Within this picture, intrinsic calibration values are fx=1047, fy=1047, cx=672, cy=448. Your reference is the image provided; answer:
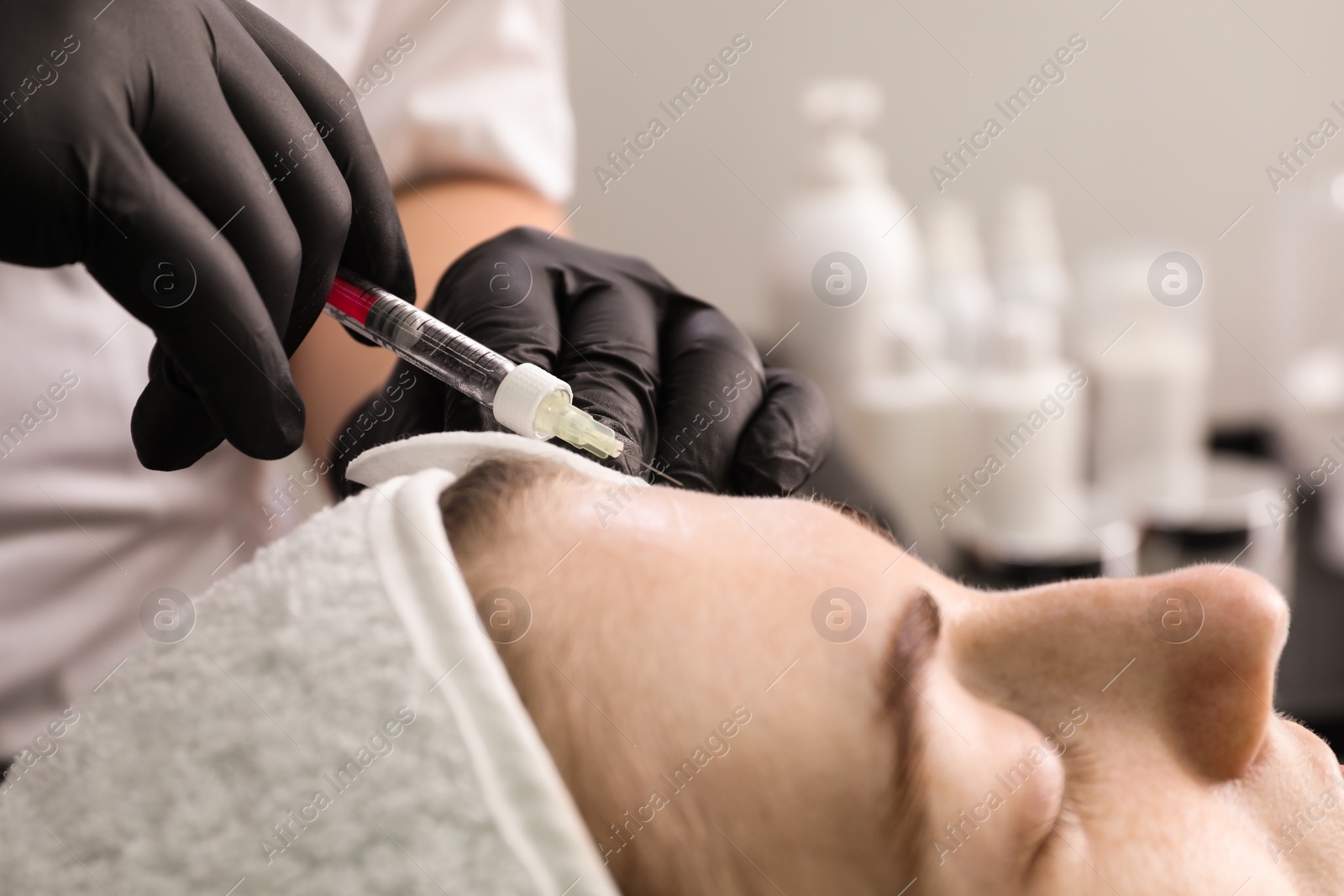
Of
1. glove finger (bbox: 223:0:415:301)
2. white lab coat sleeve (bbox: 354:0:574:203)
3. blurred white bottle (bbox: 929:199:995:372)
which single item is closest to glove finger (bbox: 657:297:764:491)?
glove finger (bbox: 223:0:415:301)

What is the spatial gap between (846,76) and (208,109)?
1348mm

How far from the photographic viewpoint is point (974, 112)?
1.76 m

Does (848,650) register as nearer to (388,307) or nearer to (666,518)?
(666,518)

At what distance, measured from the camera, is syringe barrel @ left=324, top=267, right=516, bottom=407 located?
2.17 feet

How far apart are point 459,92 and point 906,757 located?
879mm

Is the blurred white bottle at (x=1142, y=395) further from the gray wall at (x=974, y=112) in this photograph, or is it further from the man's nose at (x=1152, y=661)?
the man's nose at (x=1152, y=661)

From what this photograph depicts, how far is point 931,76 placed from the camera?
1.74 metres

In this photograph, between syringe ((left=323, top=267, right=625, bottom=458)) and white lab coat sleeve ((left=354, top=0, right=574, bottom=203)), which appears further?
white lab coat sleeve ((left=354, top=0, right=574, bottom=203))

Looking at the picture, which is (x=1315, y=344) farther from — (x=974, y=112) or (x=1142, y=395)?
(x=974, y=112)

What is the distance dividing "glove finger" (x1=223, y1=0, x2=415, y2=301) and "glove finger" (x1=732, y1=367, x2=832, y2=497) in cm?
30

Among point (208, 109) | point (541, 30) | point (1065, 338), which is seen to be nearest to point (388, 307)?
point (208, 109)

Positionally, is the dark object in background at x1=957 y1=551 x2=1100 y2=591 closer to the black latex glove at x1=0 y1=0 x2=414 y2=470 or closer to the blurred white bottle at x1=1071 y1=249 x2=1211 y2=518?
the blurred white bottle at x1=1071 y1=249 x2=1211 y2=518

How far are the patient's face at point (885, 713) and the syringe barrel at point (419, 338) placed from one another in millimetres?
110

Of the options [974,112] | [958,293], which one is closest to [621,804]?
[958,293]
